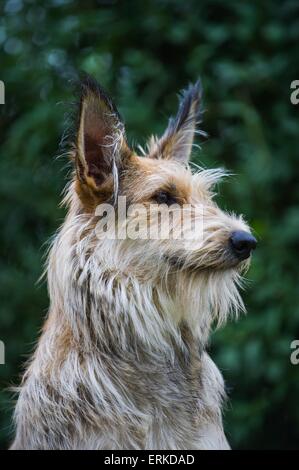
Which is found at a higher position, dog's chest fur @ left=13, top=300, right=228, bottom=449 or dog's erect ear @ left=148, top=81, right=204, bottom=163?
dog's erect ear @ left=148, top=81, right=204, bottom=163

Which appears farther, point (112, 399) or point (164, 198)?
point (164, 198)

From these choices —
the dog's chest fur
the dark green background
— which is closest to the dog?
the dog's chest fur

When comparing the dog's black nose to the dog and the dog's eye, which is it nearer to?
the dog

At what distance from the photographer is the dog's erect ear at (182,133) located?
15.4 ft

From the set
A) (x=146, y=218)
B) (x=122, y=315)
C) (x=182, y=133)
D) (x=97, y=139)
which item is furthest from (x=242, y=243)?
(x=182, y=133)

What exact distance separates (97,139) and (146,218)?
0.44 metres

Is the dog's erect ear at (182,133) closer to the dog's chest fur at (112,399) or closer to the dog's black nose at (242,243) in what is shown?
the dog's black nose at (242,243)

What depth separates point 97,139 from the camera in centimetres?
411

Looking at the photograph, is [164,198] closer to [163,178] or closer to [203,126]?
[163,178]

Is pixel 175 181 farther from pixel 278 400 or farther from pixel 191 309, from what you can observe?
pixel 278 400

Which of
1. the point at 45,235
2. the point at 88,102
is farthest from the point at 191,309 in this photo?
the point at 45,235

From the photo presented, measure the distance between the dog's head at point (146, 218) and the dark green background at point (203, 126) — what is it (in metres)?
2.98

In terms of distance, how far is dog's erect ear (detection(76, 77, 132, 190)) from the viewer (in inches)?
157
